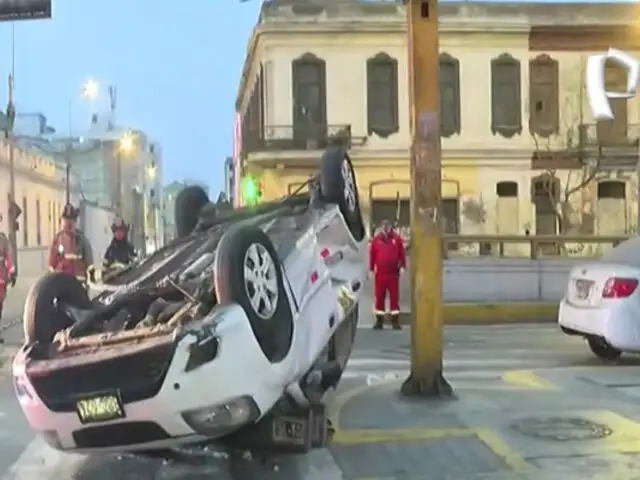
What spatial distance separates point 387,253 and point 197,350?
10.2 m

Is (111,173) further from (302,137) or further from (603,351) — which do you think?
(603,351)

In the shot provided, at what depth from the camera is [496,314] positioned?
17.1m

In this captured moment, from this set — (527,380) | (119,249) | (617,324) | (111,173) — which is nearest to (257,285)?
(527,380)

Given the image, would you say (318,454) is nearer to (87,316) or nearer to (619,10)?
(87,316)

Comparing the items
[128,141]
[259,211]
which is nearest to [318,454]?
[259,211]

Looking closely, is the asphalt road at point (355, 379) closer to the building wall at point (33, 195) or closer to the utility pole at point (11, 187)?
the utility pole at point (11, 187)

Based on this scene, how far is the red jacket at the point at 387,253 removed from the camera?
1561 cm

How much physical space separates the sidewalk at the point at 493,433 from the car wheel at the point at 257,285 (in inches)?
42.6

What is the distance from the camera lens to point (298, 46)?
109ft

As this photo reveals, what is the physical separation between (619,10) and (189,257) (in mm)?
30442

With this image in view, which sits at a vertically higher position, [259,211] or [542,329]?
[259,211]

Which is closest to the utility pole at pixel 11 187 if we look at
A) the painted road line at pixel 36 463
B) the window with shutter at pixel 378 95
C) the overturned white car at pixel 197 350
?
the window with shutter at pixel 378 95

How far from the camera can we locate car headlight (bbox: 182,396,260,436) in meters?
5.61

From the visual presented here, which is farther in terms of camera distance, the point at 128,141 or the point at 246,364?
the point at 128,141
